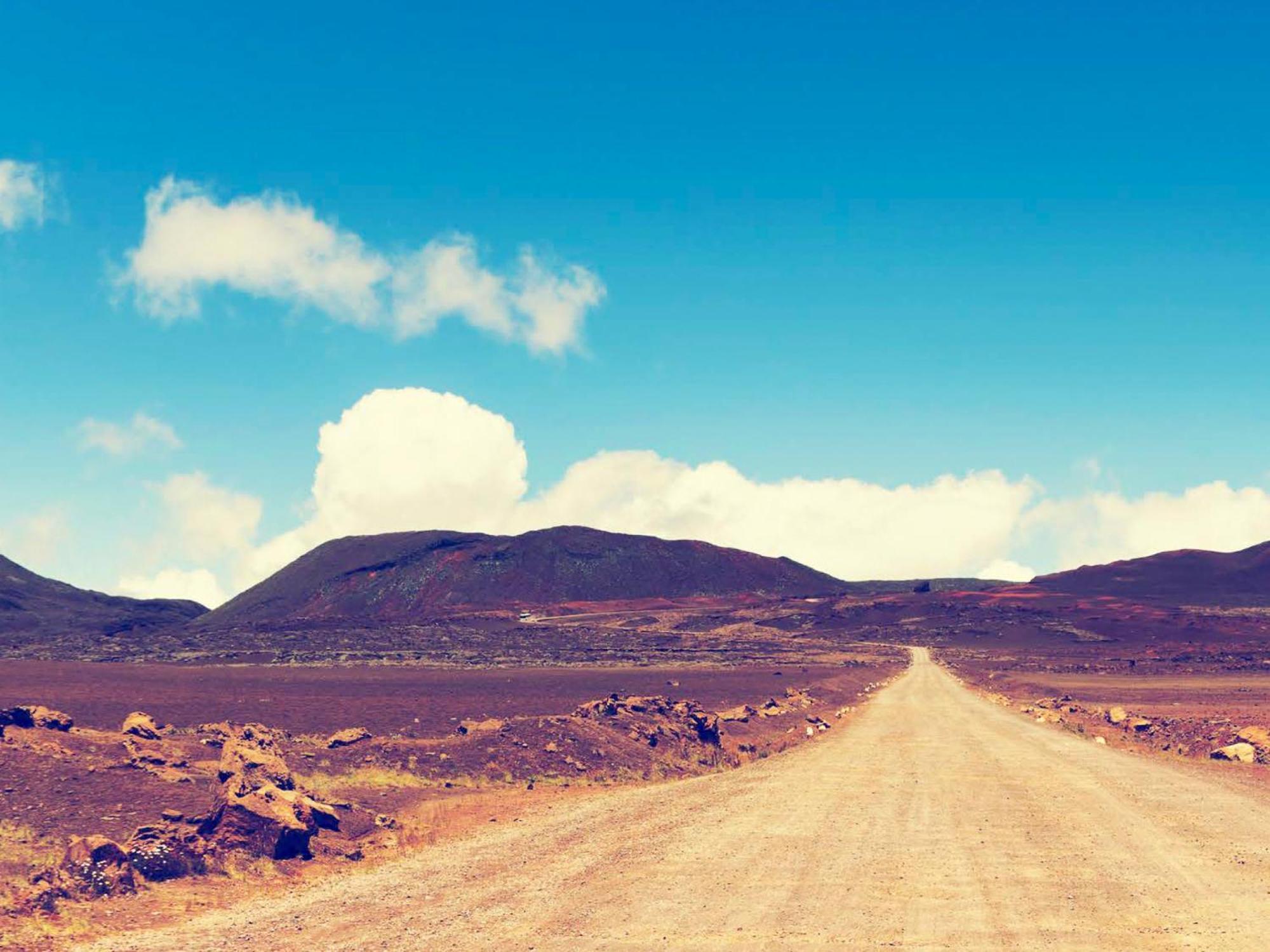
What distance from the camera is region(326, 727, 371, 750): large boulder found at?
102ft

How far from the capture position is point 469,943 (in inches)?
460

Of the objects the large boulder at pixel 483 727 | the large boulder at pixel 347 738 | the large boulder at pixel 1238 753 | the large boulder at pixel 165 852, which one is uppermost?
the large boulder at pixel 165 852

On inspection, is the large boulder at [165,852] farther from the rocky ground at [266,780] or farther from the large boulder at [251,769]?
the large boulder at [251,769]

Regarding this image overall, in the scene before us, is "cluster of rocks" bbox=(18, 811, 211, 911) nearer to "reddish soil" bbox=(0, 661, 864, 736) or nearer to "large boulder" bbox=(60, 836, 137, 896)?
"large boulder" bbox=(60, 836, 137, 896)

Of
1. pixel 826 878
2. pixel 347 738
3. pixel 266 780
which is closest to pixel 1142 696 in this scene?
pixel 347 738

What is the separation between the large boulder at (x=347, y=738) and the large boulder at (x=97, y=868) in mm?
15576

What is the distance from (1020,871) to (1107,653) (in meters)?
111

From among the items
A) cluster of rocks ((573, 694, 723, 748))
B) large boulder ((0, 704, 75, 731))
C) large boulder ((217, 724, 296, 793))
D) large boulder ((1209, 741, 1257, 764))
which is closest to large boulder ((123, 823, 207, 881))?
large boulder ((217, 724, 296, 793))

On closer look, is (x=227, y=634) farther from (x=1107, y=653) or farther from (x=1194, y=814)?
(x=1194, y=814)

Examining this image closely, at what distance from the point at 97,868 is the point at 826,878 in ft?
35.7

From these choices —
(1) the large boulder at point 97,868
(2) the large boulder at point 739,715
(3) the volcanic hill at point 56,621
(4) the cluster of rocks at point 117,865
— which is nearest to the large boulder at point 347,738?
(4) the cluster of rocks at point 117,865

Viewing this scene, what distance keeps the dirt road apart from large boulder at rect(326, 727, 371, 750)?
11839mm

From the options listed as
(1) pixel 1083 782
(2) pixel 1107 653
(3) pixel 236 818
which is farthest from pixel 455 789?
(2) pixel 1107 653

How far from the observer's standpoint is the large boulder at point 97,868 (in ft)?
45.8
